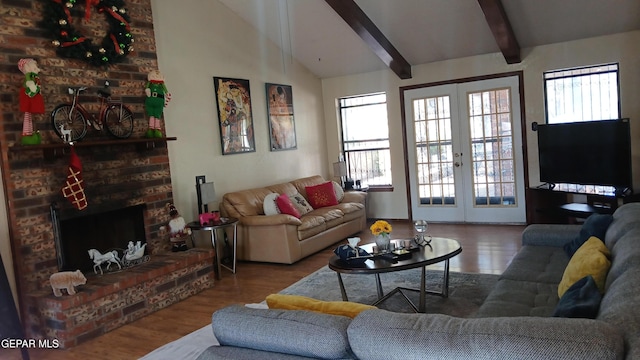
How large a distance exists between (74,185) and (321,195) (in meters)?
3.43

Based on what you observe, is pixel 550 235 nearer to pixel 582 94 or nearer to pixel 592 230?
pixel 592 230

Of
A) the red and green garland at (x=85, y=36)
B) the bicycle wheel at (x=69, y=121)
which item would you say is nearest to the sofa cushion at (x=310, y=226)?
the bicycle wheel at (x=69, y=121)

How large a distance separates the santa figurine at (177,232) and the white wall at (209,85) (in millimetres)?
423

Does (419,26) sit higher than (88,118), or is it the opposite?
(419,26)

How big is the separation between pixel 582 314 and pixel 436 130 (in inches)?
224

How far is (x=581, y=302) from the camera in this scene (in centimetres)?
186

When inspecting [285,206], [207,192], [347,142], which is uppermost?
[347,142]

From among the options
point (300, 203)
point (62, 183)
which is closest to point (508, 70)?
point (300, 203)

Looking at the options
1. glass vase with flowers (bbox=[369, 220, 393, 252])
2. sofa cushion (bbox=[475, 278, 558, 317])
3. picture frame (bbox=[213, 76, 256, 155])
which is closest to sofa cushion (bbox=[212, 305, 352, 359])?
sofa cushion (bbox=[475, 278, 558, 317])

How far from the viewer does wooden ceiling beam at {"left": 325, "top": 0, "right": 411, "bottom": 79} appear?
5805mm

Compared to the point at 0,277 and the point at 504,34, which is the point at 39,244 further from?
the point at 504,34

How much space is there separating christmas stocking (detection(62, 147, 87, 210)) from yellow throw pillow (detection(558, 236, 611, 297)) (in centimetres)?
371

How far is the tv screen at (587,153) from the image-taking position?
531 cm

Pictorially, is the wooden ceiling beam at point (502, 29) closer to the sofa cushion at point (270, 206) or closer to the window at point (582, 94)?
the window at point (582, 94)
